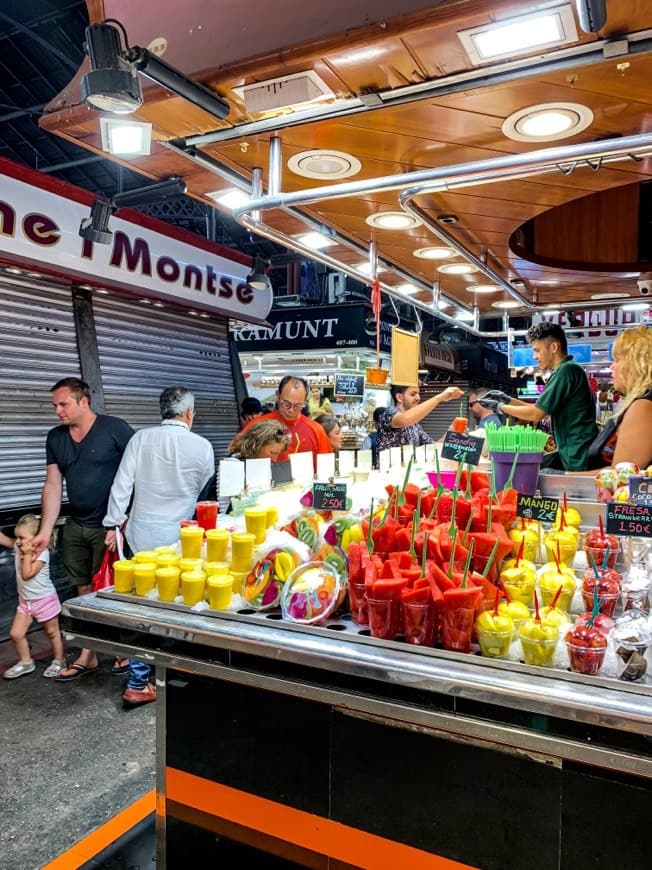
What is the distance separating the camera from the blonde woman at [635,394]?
3104mm

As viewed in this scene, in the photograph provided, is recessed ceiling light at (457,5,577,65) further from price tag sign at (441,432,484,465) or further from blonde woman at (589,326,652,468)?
blonde woman at (589,326,652,468)

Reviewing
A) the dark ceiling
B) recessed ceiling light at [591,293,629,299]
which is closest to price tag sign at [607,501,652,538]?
recessed ceiling light at [591,293,629,299]

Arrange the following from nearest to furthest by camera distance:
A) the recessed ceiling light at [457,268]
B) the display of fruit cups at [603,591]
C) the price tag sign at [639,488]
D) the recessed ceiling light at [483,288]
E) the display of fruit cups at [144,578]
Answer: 1. the display of fruit cups at [603,591]
2. the display of fruit cups at [144,578]
3. the price tag sign at [639,488]
4. the recessed ceiling light at [457,268]
5. the recessed ceiling light at [483,288]

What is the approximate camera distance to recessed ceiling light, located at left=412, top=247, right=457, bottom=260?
4590 mm

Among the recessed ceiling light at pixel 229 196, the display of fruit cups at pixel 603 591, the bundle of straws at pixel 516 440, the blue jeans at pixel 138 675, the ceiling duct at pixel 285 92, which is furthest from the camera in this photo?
the blue jeans at pixel 138 675

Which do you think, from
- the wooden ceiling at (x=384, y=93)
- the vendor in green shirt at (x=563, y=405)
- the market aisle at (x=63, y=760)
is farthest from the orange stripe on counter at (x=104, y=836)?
the vendor in green shirt at (x=563, y=405)

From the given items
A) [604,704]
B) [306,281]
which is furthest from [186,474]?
[306,281]

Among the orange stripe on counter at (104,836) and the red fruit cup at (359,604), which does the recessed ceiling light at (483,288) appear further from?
the orange stripe on counter at (104,836)

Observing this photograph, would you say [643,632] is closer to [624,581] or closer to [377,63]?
[624,581]

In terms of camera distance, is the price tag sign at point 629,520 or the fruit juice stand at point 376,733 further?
the price tag sign at point 629,520

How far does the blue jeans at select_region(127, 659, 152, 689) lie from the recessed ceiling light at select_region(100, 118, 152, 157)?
273cm

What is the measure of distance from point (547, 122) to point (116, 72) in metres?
1.71

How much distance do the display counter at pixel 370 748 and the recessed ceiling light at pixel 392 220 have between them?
2.64m

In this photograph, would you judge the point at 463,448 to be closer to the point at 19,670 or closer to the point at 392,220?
the point at 392,220
